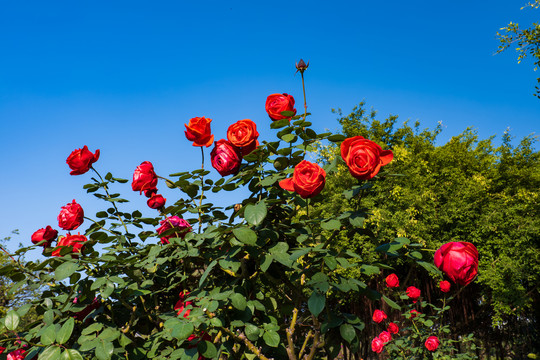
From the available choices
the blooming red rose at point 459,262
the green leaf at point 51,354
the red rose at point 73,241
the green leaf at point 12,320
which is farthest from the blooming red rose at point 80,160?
the blooming red rose at point 459,262

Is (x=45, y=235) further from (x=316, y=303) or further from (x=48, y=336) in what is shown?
(x=316, y=303)

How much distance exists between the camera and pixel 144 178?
7.59ft

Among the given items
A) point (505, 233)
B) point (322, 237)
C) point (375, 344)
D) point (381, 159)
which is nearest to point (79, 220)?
point (322, 237)

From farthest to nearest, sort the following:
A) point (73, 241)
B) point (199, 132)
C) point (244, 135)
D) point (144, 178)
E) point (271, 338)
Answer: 1. point (144, 178)
2. point (73, 241)
3. point (199, 132)
4. point (244, 135)
5. point (271, 338)

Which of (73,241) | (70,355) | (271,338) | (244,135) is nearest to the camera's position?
(70,355)

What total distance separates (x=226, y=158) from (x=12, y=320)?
119cm

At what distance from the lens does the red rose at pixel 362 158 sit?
1556mm

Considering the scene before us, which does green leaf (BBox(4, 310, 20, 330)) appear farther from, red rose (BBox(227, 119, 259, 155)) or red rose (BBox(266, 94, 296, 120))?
red rose (BBox(266, 94, 296, 120))

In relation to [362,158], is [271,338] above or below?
below

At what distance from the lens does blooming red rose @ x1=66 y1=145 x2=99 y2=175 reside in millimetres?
2324

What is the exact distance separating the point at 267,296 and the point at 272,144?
31.1 inches

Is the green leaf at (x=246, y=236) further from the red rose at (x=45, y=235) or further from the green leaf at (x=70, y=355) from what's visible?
the red rose at (x=45, y=235)

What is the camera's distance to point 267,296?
80.4 inches

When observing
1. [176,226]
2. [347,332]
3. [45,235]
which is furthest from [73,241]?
[347,332]
